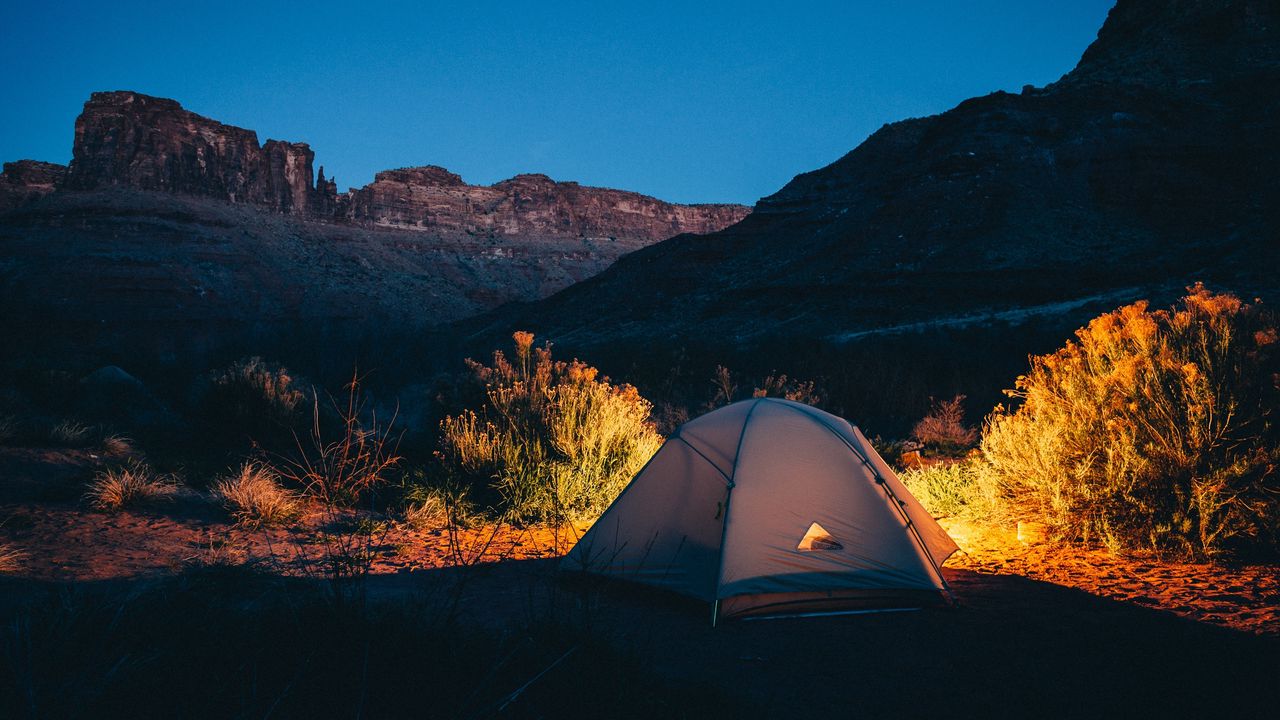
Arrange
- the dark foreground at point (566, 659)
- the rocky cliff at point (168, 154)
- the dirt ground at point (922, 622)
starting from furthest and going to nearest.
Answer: the rocky cliff at point (168, 154), the dirt ground at point (922, 622), the dark foreground at point (566, 659)

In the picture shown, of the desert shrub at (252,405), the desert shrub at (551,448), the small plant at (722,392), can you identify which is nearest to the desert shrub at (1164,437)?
the desert shrub at (551,448)

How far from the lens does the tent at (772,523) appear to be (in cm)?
468

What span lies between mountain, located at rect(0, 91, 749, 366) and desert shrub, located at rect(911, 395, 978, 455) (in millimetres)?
18759

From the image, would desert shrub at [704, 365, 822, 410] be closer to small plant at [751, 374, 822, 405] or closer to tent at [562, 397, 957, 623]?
small plant at [751, 374, 822, 405]

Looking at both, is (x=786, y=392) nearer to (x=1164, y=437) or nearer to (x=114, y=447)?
(x=1164, y=437)

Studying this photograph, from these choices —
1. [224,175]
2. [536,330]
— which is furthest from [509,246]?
[536,330]

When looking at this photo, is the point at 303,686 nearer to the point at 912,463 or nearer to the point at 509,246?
the point at 912,463

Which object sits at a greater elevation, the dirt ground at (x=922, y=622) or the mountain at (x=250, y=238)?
the mountain at (x=250, y=238)

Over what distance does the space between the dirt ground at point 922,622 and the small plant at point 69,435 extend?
2414 mm

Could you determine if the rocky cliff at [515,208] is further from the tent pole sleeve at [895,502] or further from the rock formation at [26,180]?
the tent pole sleeve at [895,502]

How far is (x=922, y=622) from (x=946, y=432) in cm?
827

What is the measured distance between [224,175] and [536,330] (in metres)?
52.2

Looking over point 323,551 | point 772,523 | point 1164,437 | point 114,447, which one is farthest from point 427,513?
point 1164,437

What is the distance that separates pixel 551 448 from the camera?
852 centimetres
